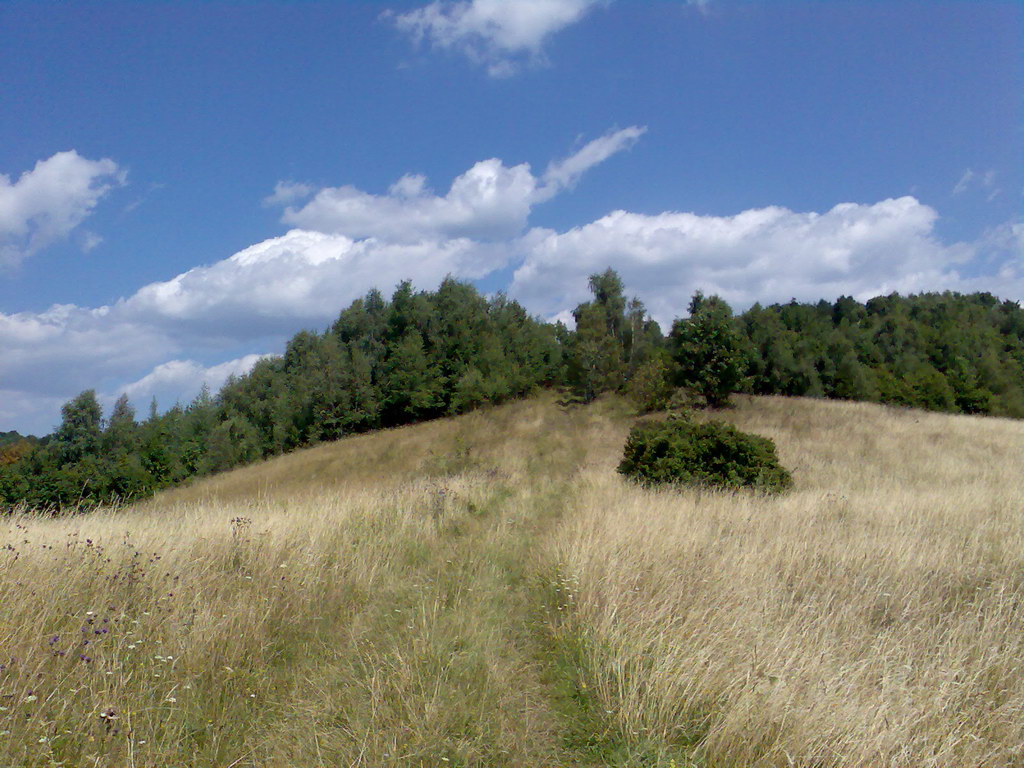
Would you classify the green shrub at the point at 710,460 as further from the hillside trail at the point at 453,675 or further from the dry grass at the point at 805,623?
the hillside trail at the point at 453,675

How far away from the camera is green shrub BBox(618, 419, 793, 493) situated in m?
11.6

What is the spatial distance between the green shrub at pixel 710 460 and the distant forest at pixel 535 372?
57.8 feet

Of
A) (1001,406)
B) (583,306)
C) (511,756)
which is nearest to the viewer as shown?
(511,756)

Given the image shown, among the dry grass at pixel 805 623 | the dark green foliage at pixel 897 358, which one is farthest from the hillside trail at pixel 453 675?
the dark green foliage at pixel 897 358

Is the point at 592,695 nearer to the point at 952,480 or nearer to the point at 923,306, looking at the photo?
the point at 952,480

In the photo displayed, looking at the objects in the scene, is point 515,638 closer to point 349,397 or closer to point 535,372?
point 535,372

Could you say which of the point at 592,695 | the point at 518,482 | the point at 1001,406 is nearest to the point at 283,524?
the point at 592,695

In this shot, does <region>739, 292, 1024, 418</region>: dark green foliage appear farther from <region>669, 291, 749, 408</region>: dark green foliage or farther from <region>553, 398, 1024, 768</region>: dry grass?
<region>553, 398, 1024, 768</region>: dry grass

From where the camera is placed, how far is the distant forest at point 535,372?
32625 millimetres

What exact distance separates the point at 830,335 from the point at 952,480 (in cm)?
3650

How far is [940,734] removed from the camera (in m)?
3.14

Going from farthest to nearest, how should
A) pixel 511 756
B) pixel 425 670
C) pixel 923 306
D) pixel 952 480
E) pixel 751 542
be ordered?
1. pixel 923 306
2. pixel 952 480
3. pixel 751 542
4. pixel 425 670
5. pixel 511 756

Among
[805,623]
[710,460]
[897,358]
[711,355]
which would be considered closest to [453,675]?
[805,623]

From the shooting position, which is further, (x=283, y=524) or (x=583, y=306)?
(x=583, y=306)
